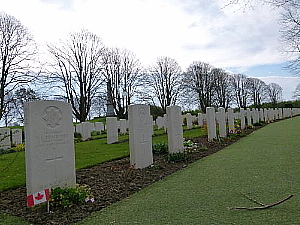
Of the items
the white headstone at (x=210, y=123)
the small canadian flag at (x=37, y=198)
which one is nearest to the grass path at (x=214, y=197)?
the small canadian flag at (x=37, y=198)

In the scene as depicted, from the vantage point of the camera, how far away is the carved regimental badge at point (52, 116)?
15.9 ft

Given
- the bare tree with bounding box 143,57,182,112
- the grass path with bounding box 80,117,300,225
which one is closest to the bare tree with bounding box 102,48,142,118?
the bare tree with bounding box 143,57,182,112

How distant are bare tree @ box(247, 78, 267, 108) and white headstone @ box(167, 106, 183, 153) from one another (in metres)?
48.9

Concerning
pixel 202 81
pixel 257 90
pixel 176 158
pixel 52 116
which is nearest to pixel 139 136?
pixel 176 158

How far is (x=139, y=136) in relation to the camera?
7.63 meters

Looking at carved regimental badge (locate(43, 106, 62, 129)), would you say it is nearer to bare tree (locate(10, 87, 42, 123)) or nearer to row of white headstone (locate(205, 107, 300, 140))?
bare tree (locate(10, 87, 42, 123))

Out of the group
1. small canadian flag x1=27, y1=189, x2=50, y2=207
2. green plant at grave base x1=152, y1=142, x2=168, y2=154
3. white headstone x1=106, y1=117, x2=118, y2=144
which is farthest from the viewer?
white headstone x1=106, y1=117, x2=118, y2=144

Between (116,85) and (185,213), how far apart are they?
28.9 metres

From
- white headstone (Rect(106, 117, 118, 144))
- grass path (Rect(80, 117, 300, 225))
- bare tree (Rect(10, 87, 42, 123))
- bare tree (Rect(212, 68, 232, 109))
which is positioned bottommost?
grass path (Rect(80, 117, 300, 225))

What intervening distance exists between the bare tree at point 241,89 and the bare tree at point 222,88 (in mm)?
3973

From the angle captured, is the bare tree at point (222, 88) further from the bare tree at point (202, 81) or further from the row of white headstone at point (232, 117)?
the row of white headstone at point (232, 117)

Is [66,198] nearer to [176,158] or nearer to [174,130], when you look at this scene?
[176,158]

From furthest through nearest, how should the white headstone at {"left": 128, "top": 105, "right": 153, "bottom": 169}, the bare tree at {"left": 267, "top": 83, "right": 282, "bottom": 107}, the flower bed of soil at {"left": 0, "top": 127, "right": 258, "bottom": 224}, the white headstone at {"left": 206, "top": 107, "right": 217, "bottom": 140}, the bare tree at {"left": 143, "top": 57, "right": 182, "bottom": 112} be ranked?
the bare tree at {"left": 267, "top": 83, "right": 282, "bottom": 107}
the bare tree at {"left": 143, "top": 57, "right": 182, "bottom": 112}
the white headstone at {"left": 206, "top": 107, "right": 217, "bottom": 140}
the white headstone at {"left": 128, "top": 105, "right": 153, "bottom": 169}
the flower bed of soil at {"left": 0, "top": 127, "right": 258, "bottom": 224}

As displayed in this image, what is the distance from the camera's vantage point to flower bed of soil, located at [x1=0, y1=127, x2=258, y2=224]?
4.03 metres
